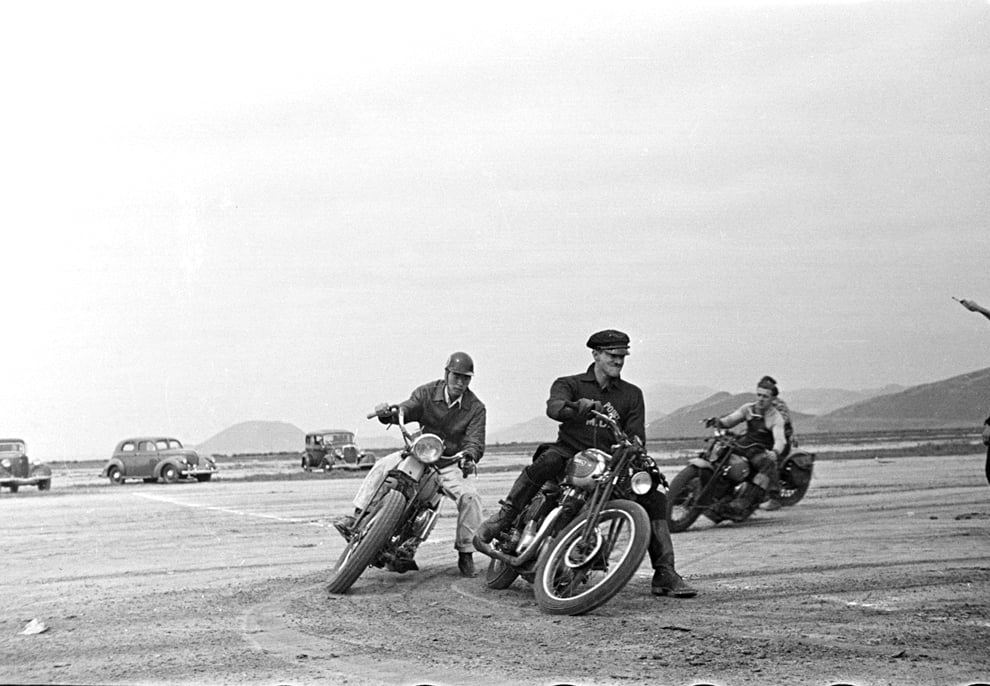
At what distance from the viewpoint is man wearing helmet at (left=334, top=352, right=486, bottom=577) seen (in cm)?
971

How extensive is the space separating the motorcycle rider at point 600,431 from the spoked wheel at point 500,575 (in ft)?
0.82

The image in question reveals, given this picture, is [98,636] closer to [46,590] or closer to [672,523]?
[46,590]

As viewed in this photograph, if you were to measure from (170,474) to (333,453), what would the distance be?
18.1 ft

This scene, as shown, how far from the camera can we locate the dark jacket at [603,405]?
852cm

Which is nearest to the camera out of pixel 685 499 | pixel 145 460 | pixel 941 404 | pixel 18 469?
pixel 685 499

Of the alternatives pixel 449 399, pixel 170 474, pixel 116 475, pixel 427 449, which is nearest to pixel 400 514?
pixel 427 449

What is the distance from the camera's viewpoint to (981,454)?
105 ft

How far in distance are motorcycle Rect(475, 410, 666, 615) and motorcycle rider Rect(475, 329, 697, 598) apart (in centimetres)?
12

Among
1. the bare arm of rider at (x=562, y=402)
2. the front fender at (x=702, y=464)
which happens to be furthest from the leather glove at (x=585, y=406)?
the front fender at (x=702, y=464)

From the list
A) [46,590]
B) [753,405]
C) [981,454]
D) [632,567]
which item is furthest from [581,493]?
[981,454]

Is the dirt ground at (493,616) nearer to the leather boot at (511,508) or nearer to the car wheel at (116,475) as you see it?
the leather boot at (511,508)

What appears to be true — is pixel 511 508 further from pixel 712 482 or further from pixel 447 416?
pixel 712 482

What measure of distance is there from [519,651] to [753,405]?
8.00m

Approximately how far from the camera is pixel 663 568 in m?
8.33
